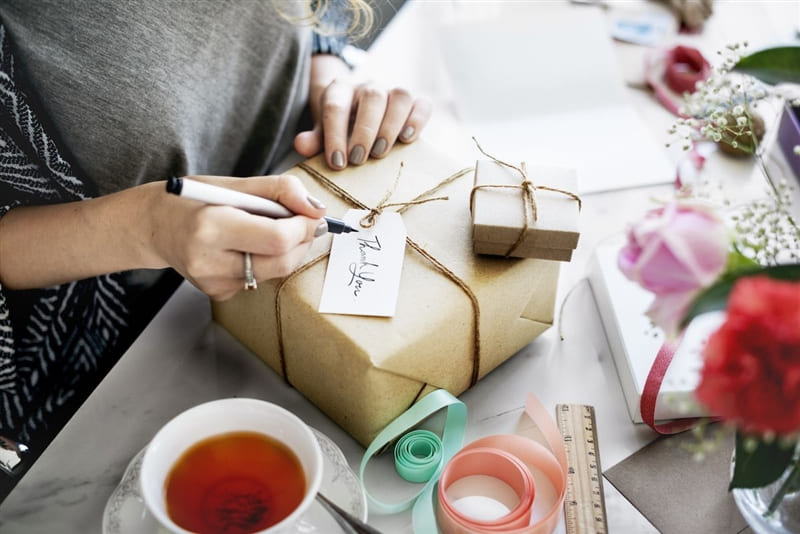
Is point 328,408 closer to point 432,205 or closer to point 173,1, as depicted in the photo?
point 432,205

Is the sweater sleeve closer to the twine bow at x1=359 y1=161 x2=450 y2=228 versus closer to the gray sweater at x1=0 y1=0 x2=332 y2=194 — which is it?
the gray sweater at x1=0 y1=0 x2=332 y2=194

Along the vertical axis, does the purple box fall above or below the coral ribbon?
above

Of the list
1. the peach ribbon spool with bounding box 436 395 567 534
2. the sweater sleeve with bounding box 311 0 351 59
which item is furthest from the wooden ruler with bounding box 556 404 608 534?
the sweater sleeve with bounding box 311 0 351 59

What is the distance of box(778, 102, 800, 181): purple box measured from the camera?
1.07m

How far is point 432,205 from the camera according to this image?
2.92 feet

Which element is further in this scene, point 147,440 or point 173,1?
point 173,1

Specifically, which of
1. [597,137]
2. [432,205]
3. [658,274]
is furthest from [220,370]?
[597,137]

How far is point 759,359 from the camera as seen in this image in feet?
1.46

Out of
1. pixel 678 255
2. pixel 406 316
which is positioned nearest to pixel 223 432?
pixel 406 316

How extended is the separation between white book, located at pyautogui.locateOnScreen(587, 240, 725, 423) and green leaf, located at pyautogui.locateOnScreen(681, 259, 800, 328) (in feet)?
0.91

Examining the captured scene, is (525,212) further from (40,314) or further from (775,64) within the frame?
(40,314)

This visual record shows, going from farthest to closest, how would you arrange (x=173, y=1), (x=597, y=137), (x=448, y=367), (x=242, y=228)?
(x=597, y=137)
(x=173, y=1)
(x=448, y=367)
(x=242, y=228)

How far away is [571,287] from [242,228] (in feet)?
1.53

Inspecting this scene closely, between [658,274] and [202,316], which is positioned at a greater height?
[658,274]
